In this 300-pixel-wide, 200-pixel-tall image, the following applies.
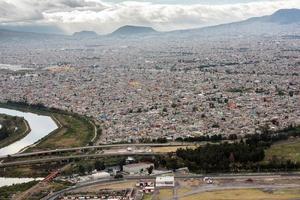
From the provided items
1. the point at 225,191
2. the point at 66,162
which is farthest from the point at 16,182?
the point at 225,191

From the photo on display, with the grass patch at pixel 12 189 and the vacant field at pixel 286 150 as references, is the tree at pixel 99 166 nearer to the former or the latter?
the grass patch at pixel 12 189

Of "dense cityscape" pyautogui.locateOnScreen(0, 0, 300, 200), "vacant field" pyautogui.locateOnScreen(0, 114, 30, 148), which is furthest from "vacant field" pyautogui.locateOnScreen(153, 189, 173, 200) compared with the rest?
"vacant field" pyautogui.locateOnScreen(0, 114, 30, 148)

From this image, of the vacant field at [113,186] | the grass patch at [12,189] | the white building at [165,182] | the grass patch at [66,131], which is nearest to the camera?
the grass patch at [12,189]

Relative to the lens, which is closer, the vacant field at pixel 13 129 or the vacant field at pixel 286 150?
the vacant field at pixel 286 150

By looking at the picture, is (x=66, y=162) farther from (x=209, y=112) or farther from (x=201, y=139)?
(x=209, y=112)

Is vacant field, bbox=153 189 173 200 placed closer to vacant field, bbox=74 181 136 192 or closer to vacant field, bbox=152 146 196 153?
vacant field, bbox=74 181 136 192

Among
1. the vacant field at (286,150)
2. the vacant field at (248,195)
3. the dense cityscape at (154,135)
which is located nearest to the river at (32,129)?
the dense cityscape at (154,135)

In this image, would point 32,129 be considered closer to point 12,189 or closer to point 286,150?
point 12,189
